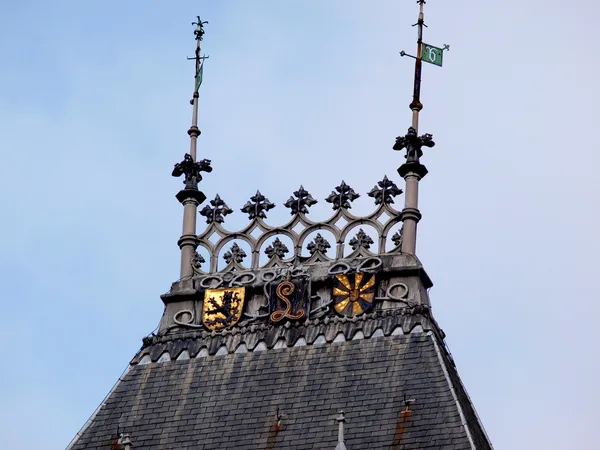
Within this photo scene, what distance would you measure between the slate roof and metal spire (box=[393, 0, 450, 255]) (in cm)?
330

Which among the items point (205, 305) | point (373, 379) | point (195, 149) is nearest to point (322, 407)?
point (373, 379)

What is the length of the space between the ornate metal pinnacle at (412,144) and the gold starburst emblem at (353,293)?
4.03m

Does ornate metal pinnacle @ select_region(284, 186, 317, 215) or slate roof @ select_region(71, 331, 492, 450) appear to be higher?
ornate metal pinnacle @ select_region(284, 186, 317, 215)

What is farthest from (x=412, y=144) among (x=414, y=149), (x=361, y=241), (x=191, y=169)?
(x=191, y=169)

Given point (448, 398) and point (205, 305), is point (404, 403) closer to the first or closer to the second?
point (448, 398)

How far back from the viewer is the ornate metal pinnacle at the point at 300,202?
67.8m

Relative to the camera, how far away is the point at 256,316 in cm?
6644

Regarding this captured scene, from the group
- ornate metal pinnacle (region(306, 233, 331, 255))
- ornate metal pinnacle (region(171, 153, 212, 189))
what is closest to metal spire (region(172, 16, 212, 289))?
ornate metal pinnacle (region(171, 153, 212, 189))

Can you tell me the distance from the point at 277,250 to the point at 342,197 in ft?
7.53

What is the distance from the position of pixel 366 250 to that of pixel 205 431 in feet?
22.5

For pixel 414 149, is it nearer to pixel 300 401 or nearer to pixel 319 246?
pixel 319 246

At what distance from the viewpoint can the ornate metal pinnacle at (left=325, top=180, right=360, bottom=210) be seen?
67.4 m

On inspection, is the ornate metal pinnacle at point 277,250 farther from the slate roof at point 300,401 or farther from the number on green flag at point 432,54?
the number on green flag at point 432,54

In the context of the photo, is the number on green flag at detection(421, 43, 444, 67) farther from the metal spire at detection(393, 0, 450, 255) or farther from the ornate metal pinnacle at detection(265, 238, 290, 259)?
the ornate metal pinnacle at detection(265, 238, 290, 259)
